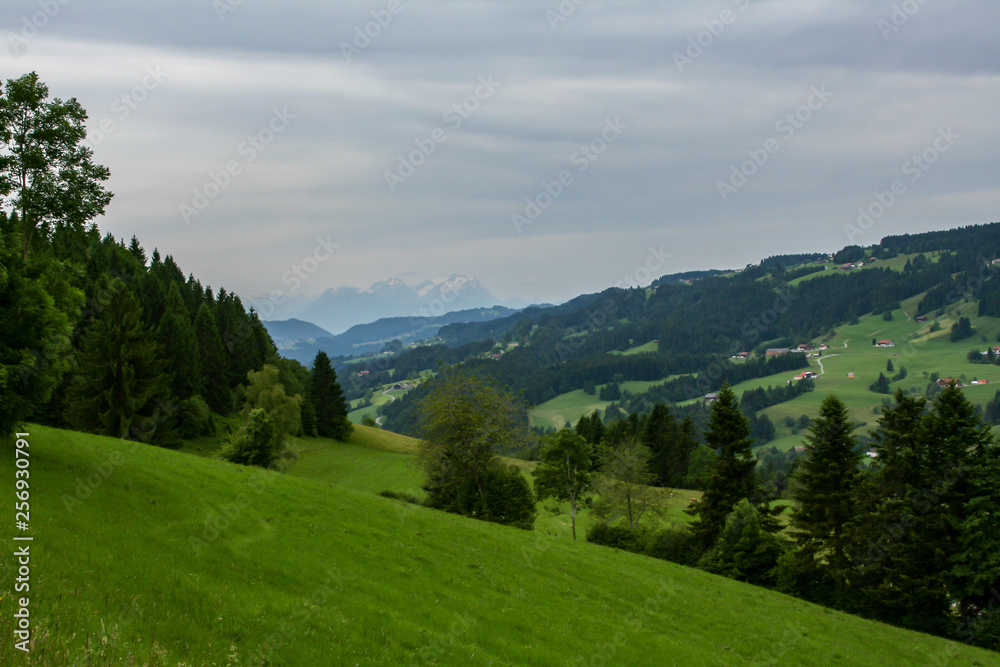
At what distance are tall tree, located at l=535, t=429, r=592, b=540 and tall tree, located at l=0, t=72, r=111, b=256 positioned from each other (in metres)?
43.8

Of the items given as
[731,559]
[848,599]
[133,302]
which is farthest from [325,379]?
[848,599]

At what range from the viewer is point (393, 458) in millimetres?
85125

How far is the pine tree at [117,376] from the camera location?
46062mm

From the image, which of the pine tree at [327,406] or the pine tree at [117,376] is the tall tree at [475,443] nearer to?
the pine tree at [117,376]

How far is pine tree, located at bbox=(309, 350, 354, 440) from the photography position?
96.2m

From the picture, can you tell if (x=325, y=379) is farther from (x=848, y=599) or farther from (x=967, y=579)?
(x=967, y=579)

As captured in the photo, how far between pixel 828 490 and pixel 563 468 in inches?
1003

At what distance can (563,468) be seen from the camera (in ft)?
194

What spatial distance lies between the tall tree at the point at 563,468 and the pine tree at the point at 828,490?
21672 mm

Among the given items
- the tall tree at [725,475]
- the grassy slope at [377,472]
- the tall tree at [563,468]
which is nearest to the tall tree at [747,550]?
the tall tree at [725,475]

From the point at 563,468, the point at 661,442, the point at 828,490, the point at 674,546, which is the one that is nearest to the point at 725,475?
the point at 674,546

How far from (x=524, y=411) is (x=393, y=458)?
1530 inches

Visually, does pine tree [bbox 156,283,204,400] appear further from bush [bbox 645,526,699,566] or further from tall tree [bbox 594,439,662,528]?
bush [bbox 645,526,699,566]

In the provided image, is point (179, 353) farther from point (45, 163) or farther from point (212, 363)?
point (45, 163)
